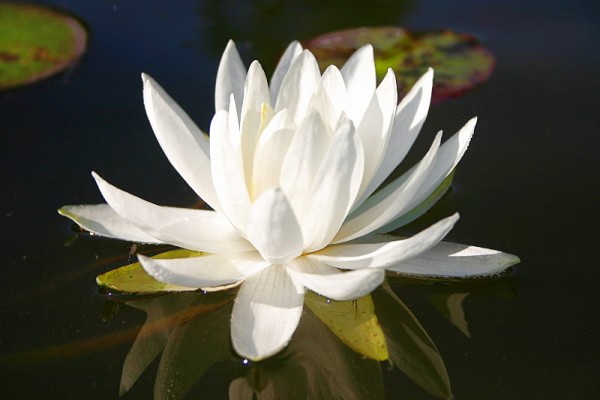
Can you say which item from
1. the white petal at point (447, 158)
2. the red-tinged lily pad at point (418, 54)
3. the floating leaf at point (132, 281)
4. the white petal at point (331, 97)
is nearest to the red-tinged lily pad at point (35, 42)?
the red-tinged lily pad at point (418, 54)

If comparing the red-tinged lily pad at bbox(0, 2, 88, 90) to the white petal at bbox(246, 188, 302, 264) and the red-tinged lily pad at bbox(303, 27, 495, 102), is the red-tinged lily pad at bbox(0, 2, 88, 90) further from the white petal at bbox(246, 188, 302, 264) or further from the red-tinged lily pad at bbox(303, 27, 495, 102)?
the white petal at bbox(246, 188, 302, 264)

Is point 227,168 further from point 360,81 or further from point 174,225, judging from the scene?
point 360,81

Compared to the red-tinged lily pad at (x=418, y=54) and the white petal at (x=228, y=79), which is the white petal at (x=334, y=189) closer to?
the white petal at (x=228, y=79)

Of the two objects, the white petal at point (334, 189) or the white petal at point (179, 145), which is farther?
the white petal at point (179, 145)

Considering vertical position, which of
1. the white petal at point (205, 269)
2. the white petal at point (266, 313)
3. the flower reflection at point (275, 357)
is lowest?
the flower reflection at point (275, 357)

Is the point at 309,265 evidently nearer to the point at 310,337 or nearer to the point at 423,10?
the point at 310,337

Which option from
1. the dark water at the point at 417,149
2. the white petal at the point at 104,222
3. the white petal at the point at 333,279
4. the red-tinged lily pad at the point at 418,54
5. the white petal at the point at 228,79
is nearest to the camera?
the white petal at the point at 333,279
